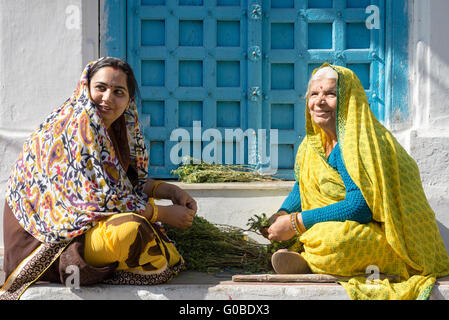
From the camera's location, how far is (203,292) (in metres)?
2.85

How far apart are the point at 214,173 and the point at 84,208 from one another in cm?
167

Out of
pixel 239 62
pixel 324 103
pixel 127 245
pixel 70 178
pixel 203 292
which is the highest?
pixel 239 62

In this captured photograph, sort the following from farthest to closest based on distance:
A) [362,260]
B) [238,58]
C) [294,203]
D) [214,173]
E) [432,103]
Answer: [238,58] < [214,173] < [432,103] < [294,203] < [362,260]

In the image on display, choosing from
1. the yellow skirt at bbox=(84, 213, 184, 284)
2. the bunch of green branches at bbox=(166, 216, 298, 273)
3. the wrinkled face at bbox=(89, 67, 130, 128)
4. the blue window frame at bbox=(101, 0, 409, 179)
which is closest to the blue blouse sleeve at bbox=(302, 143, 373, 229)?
the bunch of green branches at bbox=(166, 216, 298, 273)

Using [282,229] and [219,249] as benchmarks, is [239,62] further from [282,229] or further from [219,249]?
[282,229]

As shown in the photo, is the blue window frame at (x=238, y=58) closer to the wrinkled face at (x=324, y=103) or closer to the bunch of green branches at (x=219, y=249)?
the bunch of green branches at (x=219, y=249)

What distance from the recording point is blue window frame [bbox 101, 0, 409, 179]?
4.39m

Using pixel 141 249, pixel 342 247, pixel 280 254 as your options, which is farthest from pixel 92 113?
pixel 342 247

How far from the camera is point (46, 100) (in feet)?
13.1

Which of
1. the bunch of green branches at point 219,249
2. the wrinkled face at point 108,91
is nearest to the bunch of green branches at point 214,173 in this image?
the bunch of green branches at point 219,249

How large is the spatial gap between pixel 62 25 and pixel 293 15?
74.6 inches

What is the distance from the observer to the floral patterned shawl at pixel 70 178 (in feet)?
8.81

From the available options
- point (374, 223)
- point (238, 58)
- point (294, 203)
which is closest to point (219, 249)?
point (294, 203)

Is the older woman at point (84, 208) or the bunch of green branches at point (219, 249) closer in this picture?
the older woman at point (84, 208)
